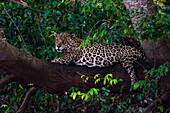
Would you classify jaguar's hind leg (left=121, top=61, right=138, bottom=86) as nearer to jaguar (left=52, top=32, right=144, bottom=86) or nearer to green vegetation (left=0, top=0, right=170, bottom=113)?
jaguar (left=52, top=32, right=144, bottom=86)

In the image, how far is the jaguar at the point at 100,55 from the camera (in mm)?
5227

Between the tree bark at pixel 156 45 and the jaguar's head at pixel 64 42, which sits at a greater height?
the tree bark at pixel 156 45

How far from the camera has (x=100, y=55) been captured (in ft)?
18.0

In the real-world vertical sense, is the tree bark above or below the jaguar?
above

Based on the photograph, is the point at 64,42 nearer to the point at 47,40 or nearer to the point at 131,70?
the point at 131,70

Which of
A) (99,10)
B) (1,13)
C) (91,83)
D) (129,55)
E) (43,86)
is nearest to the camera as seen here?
(43,86)

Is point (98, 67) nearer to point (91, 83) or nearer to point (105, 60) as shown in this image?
point (105, 60)

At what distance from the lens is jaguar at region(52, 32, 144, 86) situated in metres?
5.23

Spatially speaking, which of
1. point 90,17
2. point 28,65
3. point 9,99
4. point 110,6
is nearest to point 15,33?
point 9,99

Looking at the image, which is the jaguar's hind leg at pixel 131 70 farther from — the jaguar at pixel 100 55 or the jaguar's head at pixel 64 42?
the jaguar's head at pixel 64 42

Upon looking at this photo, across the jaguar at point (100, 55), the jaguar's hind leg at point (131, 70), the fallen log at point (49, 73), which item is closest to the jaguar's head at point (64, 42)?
the jaguar at point (100, 55)

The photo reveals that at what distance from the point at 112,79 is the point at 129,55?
0.63 m

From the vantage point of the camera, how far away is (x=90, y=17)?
245 inches

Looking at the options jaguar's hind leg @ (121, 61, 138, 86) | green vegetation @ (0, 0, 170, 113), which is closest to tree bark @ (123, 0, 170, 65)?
jaguar's hind leg @ (121, 61, 138, 86)
